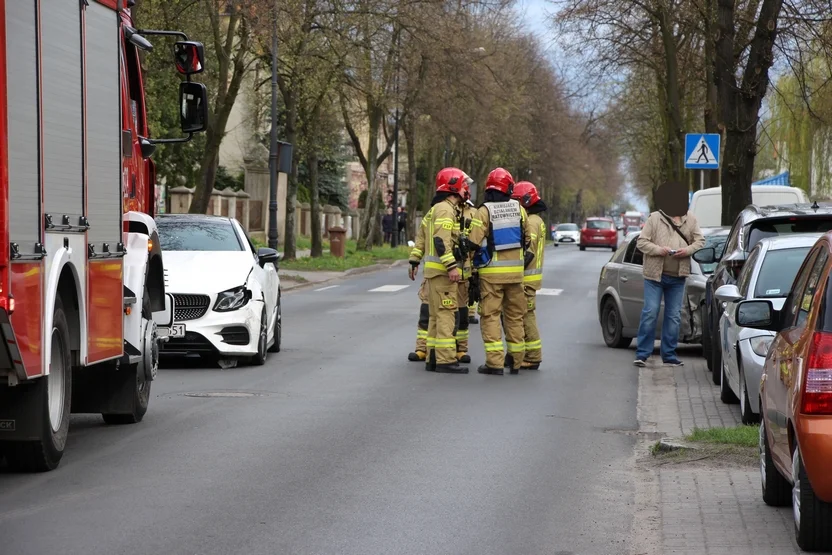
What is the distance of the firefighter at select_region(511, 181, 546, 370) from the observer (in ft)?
46.7

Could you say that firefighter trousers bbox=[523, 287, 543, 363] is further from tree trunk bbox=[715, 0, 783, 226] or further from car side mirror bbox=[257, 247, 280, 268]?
tree trunk bbox=[715, 0, 783, 226]

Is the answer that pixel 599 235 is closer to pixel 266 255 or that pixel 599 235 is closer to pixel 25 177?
pixel 266 255

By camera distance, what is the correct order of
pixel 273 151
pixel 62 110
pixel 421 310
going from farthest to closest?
1. pixel 273 151
2. pixel 421 310
3. pixel 62 110

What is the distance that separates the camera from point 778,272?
37.3 ft

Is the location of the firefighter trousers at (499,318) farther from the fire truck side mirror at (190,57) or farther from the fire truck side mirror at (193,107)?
the fire truck side mirror at (190,57)

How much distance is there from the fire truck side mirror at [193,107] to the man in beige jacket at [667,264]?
18.3 ft

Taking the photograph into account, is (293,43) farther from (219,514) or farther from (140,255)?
(219,514)

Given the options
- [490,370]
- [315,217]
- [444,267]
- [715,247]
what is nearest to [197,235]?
[444,267]

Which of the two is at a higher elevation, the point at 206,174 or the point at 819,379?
the point at 206,174

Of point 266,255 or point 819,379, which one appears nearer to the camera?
point 819,379

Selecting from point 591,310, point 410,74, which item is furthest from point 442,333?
point 410,74

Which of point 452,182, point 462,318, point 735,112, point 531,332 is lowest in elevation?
point 531,332

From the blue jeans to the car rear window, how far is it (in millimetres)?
1440

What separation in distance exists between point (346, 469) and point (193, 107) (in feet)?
10.9
